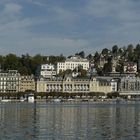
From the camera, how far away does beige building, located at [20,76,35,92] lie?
174 m

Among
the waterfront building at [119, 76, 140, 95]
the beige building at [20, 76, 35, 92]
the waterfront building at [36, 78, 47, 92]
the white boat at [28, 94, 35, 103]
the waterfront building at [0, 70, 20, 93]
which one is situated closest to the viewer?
the white boat at [28, 94, 35, 103]

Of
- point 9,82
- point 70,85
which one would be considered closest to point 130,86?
point 70,85

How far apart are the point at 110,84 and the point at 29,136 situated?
15647 centimetres

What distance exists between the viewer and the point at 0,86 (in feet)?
561

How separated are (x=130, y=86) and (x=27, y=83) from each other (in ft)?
130

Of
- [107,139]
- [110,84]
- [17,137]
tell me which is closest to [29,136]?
[17,137]

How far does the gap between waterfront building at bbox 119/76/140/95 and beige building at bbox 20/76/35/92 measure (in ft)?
109

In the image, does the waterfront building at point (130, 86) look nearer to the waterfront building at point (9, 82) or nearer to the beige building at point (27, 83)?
the beige building at point (27, 83)

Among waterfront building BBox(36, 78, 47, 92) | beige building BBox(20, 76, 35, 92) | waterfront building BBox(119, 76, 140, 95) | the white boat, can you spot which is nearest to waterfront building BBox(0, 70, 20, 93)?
beige building BBox(20, 76, 35, 92)

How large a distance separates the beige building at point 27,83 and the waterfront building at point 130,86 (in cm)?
3327

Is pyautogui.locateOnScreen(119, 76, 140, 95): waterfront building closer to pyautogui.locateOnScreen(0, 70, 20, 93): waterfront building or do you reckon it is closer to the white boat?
pyautogui.locateOnScreen(0, 70, 20, 93): waterfront building

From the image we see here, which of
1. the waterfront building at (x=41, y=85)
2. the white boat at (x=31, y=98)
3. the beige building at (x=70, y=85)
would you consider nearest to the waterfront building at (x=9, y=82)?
the waterfront building at (x=41, y=85)

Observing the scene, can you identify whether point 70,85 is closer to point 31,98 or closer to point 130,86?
point 130,86

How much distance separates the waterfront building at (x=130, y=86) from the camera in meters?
194
